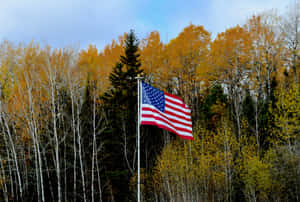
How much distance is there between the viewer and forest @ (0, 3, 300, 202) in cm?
1905

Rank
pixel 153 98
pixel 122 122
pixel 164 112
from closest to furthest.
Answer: pixel 153 98 → pixel 164 112 → pixel 122 122

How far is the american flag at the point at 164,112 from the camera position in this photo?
9828mm

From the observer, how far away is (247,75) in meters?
24.3

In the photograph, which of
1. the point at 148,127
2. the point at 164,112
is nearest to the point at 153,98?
the point at 164,112

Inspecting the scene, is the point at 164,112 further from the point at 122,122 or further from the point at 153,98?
the point at 122,122

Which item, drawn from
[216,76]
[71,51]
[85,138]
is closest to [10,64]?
[71,51]

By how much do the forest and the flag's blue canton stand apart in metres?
8.81

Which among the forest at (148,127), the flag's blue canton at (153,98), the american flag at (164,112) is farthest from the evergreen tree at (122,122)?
the flag's blue canton at (153,98)

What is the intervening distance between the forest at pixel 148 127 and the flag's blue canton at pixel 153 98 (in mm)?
8807

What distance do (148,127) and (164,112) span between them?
1457 cm

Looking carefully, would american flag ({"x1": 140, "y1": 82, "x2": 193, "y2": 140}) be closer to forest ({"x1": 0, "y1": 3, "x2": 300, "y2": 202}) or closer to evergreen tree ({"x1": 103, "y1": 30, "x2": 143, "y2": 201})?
forest ({"x1": 0, "y1": 3, "x2": 300, "y2": 202})

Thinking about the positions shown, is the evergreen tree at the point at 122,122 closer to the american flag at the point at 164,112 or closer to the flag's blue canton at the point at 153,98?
the american flag at the point at 164,112

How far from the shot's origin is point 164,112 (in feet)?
33.3

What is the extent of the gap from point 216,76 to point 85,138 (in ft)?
39.4
